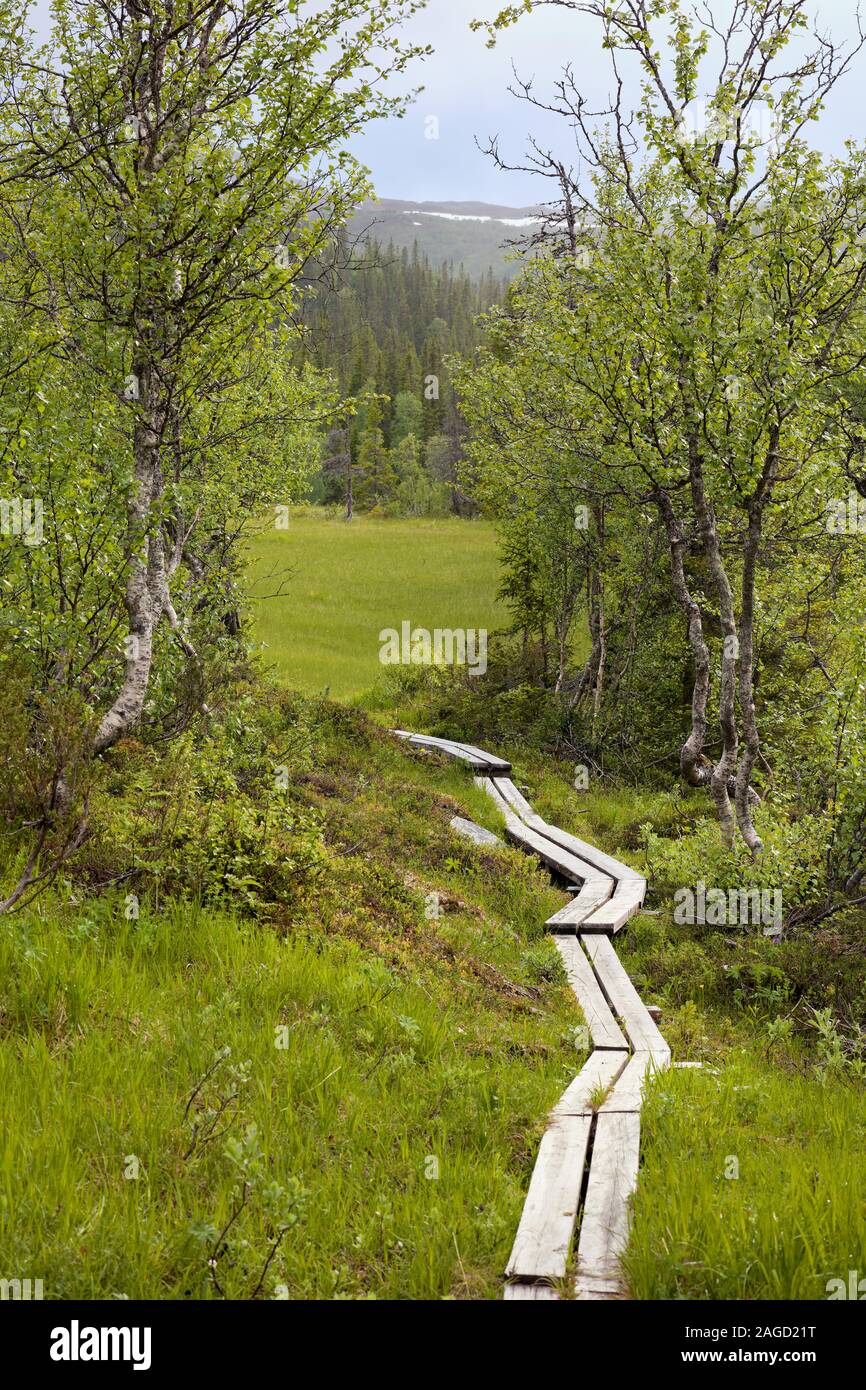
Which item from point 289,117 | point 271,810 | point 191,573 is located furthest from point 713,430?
point 191,573

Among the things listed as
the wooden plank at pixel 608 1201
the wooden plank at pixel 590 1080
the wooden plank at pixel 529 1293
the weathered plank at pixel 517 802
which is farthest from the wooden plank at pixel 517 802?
the wooden plank at pixel 529 1293

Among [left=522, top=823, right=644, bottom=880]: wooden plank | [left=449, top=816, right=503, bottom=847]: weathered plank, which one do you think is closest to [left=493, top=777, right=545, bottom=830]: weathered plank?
[left=522, top=823, right=644, bottom=880]: wooden plank

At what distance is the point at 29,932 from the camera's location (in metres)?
6.06

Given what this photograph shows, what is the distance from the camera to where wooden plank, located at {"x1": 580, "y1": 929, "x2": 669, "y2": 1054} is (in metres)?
7.12

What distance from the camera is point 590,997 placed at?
809cm

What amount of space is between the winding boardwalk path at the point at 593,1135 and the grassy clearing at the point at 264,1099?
155 millimetres

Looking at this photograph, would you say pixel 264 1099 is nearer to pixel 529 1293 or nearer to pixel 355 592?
pixel 529 1293

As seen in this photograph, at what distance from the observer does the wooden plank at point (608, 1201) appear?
4059 mm

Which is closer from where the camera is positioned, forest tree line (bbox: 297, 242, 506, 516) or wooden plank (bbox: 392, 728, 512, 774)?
wooden plank (bbox: 392, 728, 512, 774)

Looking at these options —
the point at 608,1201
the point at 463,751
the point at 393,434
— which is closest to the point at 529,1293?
the point at 608,1201

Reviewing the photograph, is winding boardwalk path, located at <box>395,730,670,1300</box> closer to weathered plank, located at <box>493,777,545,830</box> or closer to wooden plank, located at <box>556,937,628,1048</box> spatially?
wooden plank, located at <box>556,937,628,1048</box>

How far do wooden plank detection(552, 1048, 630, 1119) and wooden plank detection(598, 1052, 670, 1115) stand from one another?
0.07m

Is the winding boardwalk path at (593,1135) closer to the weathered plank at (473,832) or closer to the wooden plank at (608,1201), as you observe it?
the wooden plank at (608,1201)

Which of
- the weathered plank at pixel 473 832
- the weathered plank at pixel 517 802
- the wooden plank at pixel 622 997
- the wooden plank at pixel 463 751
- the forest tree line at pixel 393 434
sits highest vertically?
the forest tree line at pixel 393 434
